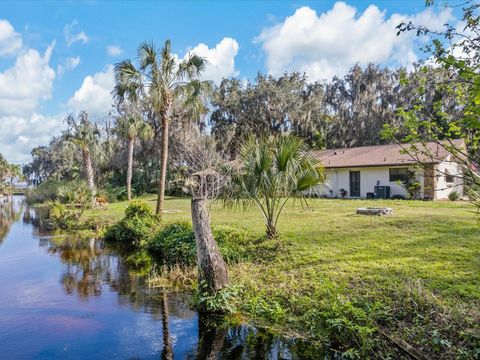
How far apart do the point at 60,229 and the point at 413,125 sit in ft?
66.2

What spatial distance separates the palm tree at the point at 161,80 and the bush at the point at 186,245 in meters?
3.49

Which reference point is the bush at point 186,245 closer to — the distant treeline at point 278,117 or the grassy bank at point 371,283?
the grassy bank at point 371,283

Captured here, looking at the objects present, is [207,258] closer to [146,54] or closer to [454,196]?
[146,54]

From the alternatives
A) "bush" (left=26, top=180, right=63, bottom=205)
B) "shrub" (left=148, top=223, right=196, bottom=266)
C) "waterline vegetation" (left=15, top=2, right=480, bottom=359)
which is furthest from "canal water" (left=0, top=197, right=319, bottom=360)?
"bush" (left=26, top=180, right=63, bottom=205)

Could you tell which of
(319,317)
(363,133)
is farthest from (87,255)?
(363,133)

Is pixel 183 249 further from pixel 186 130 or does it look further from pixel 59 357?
pixel 186 130

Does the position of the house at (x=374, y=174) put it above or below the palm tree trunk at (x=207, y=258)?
above

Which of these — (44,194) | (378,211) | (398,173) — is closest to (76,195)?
(44,194)

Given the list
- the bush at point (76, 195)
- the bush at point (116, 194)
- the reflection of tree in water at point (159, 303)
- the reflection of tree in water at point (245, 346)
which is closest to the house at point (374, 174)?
the reflection of tree in water at point (159, 303)

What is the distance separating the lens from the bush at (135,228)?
14.8 meters

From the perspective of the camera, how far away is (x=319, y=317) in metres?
5.86

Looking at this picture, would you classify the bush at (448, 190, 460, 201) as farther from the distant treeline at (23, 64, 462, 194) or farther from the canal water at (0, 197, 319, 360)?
the canal water at (0, 197, 319, 360)

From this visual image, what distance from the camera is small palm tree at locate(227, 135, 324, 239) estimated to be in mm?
9703

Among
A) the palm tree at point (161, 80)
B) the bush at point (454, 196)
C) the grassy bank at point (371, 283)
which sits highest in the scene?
the palm tree at point (161, 80)
